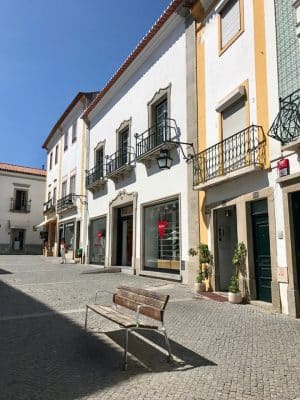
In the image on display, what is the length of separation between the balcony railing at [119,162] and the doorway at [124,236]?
166 cm

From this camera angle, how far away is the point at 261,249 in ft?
27.5

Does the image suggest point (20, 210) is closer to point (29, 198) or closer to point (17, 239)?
point (29, 198)

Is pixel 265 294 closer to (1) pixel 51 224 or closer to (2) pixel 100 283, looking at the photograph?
(2) pixel 100 283

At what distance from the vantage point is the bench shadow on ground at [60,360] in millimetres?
3762

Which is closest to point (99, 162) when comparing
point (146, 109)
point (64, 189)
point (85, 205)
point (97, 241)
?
point (85, 205)

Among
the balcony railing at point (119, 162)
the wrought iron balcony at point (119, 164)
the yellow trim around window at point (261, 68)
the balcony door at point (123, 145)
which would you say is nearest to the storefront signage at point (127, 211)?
the wrought iron balcony at point (119, 164)

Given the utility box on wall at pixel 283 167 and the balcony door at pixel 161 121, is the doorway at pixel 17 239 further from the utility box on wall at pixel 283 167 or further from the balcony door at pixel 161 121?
the utility box on wall at pixel 283 167

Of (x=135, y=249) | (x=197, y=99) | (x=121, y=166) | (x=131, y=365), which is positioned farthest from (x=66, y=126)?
(x=131, y=365)

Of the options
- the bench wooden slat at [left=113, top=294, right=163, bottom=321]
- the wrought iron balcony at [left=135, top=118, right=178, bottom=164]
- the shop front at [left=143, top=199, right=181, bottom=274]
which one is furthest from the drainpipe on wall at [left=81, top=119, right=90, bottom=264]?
the bench wooden slat at [left=113, top=294, right=163, bottom=321]

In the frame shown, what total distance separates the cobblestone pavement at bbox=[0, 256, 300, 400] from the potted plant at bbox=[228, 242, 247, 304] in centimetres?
33

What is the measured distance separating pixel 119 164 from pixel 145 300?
12.2m

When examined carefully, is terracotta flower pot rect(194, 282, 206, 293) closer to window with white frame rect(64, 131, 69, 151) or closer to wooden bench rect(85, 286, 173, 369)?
wooden bench rect(85, 286, 173, 369)

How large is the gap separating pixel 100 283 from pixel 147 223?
11.1ft

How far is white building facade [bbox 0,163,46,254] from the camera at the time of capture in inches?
1367
